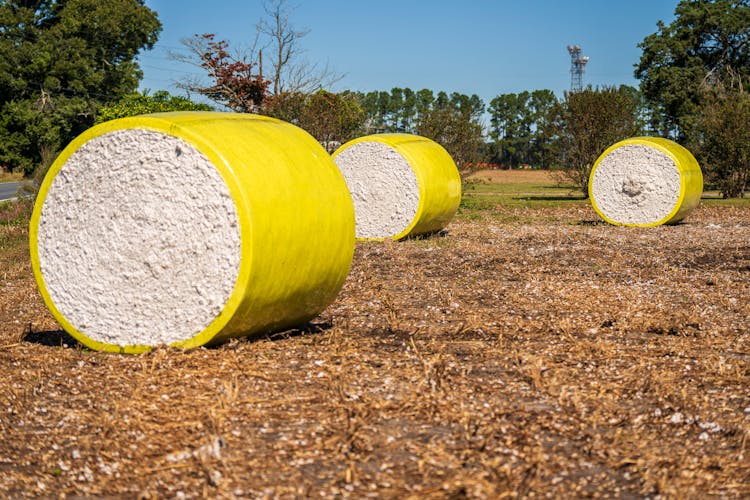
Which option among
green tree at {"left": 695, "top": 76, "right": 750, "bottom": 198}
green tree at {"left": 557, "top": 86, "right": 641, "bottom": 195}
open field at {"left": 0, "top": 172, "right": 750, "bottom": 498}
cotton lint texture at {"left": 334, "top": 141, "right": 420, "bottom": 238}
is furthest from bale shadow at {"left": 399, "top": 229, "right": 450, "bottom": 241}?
green tree at {"left": 695, "top": 76, "right": 750, "bottom": 198}

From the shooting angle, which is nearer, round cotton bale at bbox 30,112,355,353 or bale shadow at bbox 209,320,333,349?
round cotton bale at bbox 30,112,355,353

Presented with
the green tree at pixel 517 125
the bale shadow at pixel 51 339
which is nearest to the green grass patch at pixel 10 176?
the bale shadow at pixel 51 339

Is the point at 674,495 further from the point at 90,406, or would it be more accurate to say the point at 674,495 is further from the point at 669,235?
the point at 669,235

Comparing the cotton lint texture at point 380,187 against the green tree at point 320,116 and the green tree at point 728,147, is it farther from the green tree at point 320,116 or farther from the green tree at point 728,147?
the green tree at point 728,147

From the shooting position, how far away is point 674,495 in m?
3.69

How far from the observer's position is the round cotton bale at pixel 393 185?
563 inches

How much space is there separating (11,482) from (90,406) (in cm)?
104

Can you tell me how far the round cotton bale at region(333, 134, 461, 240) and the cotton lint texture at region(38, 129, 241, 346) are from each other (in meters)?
8.28

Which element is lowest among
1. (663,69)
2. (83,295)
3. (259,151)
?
(83,295)

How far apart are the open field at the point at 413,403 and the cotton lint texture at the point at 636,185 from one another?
8.79m

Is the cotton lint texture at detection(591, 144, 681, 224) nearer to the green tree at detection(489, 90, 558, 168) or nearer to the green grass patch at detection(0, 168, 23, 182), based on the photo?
the green grass patch at detection(0, 168, 23, 182)

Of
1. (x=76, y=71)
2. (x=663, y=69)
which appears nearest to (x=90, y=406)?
(x=663, y=69)

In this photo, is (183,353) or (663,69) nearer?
(183,353)

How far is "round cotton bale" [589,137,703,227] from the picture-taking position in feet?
56.9
